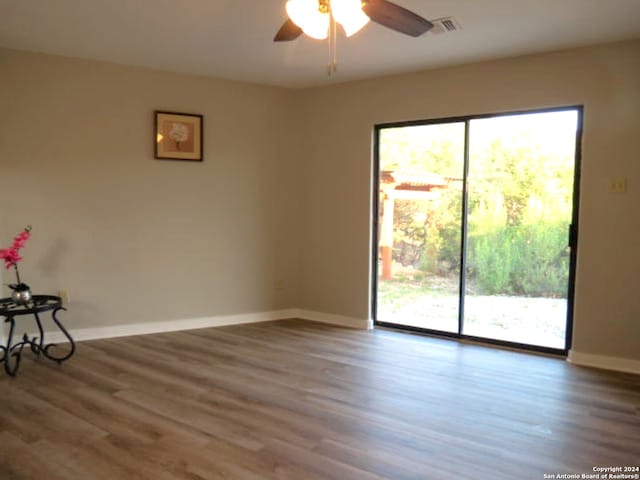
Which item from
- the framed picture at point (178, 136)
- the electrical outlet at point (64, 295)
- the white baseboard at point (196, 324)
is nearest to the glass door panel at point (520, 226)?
the white baseboard at point (196, 324)

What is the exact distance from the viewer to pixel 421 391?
3.07m

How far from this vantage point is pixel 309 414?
2.72m

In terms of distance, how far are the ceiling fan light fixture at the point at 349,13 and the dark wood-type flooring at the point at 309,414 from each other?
2104 mm

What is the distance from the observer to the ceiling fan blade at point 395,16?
84.0 inches

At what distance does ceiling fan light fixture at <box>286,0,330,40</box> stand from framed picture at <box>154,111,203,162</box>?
250 centimetres

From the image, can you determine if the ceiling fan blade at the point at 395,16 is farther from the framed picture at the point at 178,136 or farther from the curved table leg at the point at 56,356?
the curved table leg at the point at 56,356

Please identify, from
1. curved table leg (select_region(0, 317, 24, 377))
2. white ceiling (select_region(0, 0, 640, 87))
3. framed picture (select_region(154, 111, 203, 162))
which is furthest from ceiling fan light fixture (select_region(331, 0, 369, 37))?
curved table leg (select_region(0, 317, 24, 377))

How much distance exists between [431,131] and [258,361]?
263 centimetres

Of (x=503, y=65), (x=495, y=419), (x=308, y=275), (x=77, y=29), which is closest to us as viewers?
(x=495, y=419)

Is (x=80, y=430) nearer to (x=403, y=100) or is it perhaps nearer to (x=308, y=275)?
(x=308, y=275)

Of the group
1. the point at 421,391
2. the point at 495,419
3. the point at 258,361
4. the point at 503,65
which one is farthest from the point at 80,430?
the point at 503,65

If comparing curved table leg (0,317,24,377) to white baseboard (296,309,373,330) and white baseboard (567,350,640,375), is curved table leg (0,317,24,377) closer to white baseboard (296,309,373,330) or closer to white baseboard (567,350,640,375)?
white baseboard (296,309,373,330)

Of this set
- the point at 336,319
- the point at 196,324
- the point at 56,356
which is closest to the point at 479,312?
the point at 336,319

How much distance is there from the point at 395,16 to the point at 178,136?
2829mm
